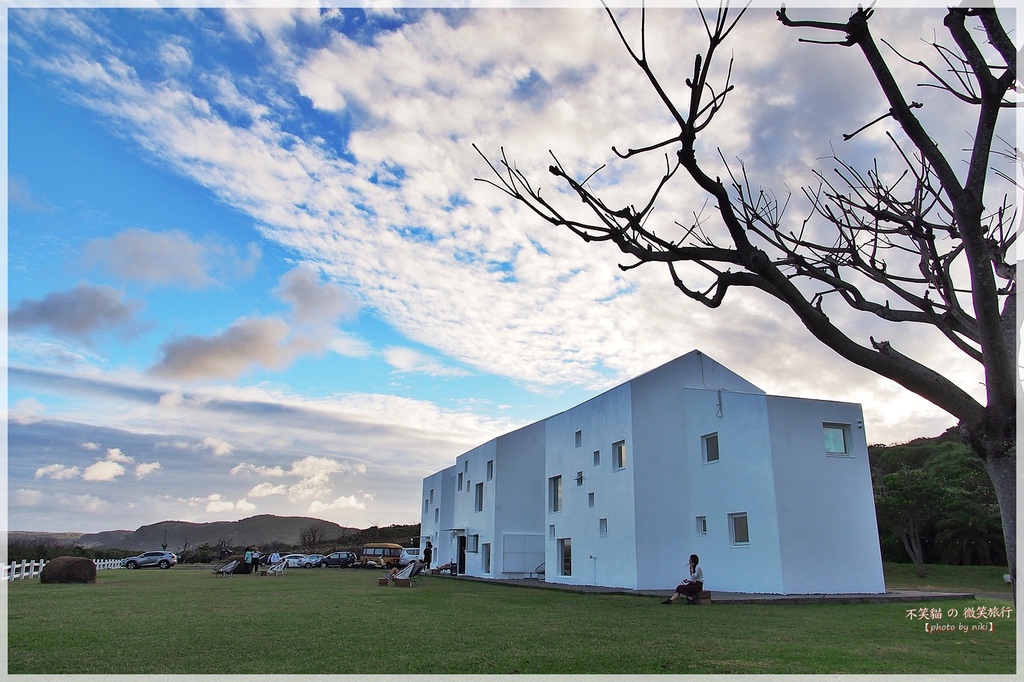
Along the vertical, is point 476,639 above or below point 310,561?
above

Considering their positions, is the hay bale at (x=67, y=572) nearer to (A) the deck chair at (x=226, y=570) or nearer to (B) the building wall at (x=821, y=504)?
(A) the deck chair at (x=226, y=570)

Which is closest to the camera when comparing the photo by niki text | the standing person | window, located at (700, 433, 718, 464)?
the photo by niki text

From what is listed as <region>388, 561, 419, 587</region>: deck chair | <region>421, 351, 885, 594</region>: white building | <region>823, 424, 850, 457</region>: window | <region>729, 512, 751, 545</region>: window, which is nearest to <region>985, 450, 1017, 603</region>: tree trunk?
<region>421, 351, 885, 594</region>: white building

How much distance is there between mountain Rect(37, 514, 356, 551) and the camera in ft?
401

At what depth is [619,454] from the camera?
23141 mm

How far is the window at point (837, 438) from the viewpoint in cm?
1930

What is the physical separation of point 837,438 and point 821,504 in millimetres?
2228

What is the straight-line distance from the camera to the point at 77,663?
6652mm

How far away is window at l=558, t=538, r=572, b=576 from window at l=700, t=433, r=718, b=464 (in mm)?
7138

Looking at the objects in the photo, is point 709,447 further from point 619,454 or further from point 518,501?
point 518,501

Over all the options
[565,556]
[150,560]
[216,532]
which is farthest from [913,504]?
[216,532]

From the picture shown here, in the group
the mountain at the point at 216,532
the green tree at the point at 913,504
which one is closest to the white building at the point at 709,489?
the green tree at the point at 913,504

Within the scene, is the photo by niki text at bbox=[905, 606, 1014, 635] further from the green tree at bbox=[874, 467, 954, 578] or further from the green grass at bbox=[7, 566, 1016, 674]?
the green tree at bbox=[874, 467, 954, 578]

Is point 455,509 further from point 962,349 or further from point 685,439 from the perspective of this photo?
point 962,349
